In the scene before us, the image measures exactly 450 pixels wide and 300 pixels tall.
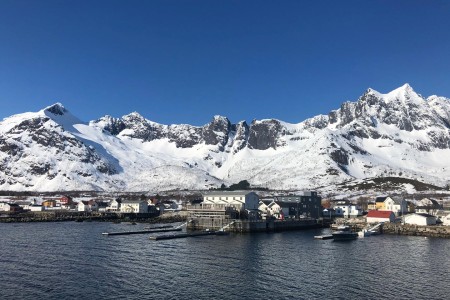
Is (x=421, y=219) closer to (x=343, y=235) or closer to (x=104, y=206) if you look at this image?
(x=343, y=235)

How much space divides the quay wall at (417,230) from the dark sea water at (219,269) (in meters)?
13.1

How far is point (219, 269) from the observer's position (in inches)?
1684

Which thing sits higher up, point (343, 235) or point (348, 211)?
point (348, 211)

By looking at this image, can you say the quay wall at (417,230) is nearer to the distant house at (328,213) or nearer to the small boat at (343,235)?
the small boat at (343,235)

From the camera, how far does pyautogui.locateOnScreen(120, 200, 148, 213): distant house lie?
12794 cm

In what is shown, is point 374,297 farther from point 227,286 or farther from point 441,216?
point 441,216

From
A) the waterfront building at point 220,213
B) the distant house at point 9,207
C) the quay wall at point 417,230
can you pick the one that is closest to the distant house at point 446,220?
the quay wall at point 417,230

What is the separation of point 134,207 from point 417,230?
81.2 meters

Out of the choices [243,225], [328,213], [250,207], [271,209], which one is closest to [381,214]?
[328,213]

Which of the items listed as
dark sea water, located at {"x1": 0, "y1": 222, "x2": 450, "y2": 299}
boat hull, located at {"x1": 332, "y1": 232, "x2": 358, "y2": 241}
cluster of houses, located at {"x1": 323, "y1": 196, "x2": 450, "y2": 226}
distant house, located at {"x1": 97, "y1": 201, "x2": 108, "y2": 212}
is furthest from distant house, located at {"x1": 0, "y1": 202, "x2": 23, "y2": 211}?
boat hull, located at {"x1": 332, "y1": 232, "x2": 358, "y2": 241}

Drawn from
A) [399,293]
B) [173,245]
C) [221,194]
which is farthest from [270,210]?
[399,293]

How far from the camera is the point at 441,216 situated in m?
90.2

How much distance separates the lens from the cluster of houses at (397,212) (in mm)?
83938

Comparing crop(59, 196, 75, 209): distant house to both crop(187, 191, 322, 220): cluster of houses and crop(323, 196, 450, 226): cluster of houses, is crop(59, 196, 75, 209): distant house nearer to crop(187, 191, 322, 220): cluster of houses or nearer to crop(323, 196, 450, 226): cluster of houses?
crop(187, 191, 322, 220): cluster of houses
